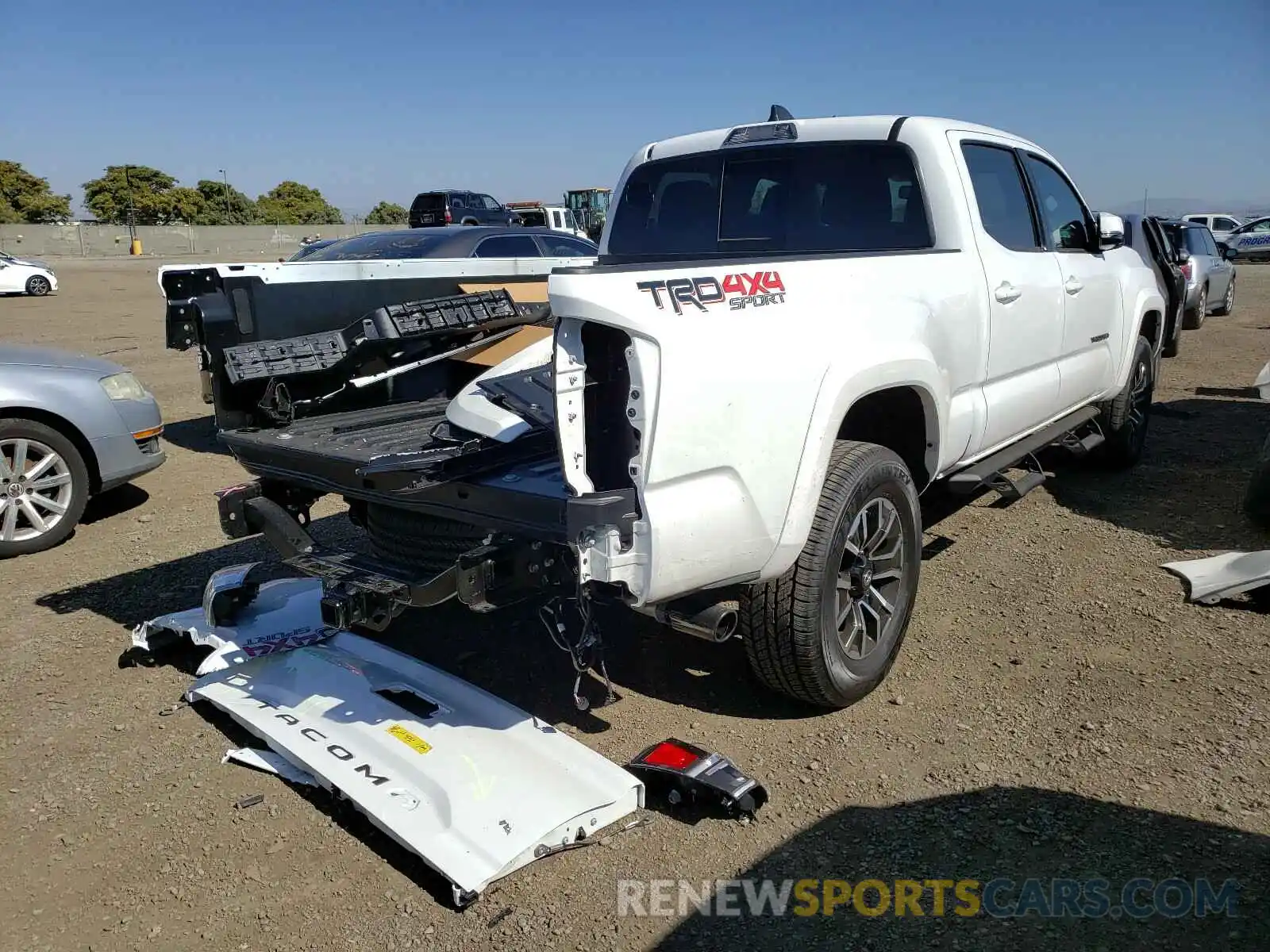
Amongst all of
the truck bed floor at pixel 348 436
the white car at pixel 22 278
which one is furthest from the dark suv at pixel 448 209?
the truck bed floor at pixel 348 436

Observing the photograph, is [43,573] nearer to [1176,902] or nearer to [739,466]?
[739,466]

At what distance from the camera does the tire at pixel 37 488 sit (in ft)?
18.0

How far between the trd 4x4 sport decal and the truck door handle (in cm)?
164

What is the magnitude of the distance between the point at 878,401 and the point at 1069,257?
2079 mm

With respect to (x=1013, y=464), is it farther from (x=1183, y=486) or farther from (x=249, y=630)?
(x=249, y=630)

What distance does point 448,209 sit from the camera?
93.8 feet

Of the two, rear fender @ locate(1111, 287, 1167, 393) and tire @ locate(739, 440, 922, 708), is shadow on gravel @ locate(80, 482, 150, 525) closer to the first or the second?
tire @ locate(739, 440, 922, 708)

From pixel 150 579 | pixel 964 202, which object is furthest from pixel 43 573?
pixel 964 202

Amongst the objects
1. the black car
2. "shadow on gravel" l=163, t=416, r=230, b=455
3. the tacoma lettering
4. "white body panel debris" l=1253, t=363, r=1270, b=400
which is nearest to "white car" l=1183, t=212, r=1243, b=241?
"white body panel debris" l=1253, t=363, r=1270, b=400

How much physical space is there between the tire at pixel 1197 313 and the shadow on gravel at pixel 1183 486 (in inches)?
245

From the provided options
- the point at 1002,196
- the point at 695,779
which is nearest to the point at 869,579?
the point at 695,779

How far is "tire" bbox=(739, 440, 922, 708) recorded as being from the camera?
309 cm

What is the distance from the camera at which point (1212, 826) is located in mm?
2789

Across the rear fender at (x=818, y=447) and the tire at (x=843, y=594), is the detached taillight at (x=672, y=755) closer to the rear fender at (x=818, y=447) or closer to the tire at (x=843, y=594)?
the tire at (x=843, y=594)
